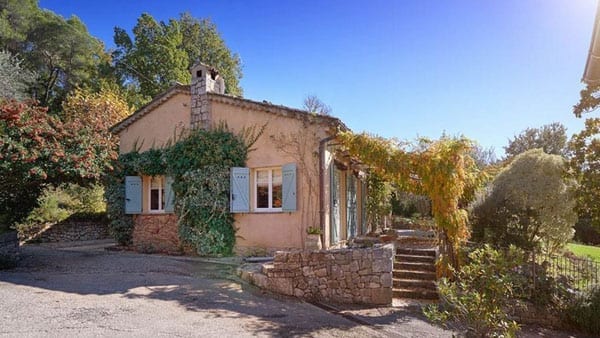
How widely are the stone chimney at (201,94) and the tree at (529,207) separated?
984 centimetres

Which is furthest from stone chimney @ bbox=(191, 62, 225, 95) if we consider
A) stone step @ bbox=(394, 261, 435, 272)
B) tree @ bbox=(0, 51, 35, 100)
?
tree @ bbox=(0, 51, 35, 100)

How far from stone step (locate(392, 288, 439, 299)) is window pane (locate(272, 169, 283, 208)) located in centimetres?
482

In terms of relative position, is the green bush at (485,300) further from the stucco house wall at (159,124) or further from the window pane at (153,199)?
the window pane at (153,199)

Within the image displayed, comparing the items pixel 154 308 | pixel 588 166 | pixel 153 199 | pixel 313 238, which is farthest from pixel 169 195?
pixel 588 166

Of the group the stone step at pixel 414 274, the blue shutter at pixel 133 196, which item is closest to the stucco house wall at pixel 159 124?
the blue shutter at pixel 133 196

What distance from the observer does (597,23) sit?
13.5ft

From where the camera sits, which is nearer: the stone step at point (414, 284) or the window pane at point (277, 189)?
the stone step at point (414, 284)

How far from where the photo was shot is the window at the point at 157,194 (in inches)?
591

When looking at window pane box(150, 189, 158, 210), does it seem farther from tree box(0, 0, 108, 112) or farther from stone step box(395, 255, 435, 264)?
tree box(0, 0, 108, 112)

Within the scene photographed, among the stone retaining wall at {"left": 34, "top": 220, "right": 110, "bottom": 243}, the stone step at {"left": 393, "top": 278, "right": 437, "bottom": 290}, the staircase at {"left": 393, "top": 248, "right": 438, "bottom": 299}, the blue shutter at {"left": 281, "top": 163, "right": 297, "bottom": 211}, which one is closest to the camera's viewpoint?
the staircase at {"left": 393, "top": 248, "right": 438, "bottom": 299}

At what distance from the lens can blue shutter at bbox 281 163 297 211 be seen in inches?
479

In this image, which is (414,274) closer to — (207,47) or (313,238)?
(313,238)

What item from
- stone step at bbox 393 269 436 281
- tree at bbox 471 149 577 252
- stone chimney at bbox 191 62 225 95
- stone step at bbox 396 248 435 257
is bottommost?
stone step at bbox 393 269 436 281

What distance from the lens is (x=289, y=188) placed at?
481 inches
